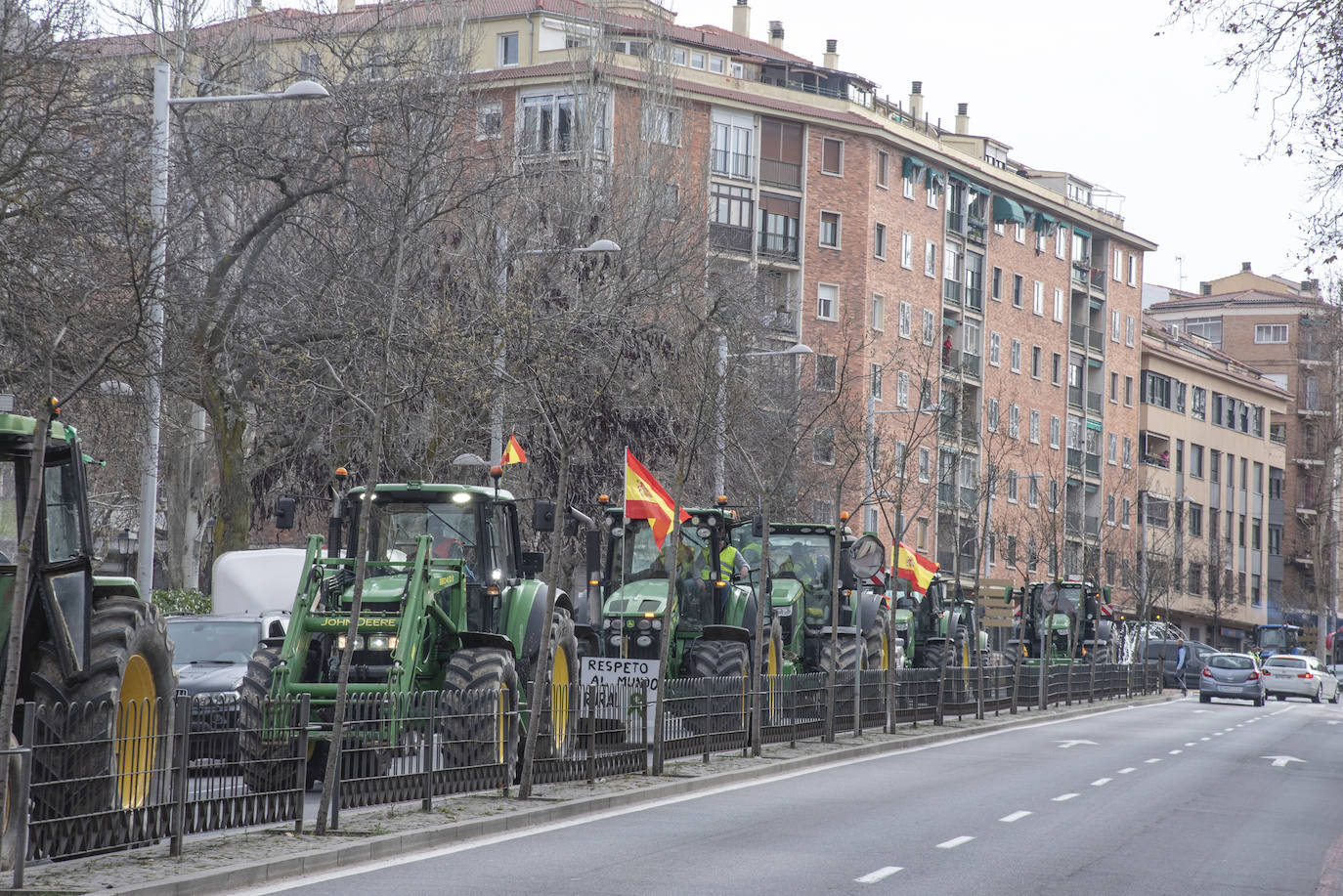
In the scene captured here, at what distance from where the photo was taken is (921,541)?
75.2m

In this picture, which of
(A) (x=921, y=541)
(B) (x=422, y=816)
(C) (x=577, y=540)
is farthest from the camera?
(A) (x=921, y=541)

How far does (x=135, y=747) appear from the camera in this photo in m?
11.0

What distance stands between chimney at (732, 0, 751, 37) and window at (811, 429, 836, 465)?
36266 mm

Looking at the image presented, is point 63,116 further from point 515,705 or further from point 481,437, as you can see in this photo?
point 481,437

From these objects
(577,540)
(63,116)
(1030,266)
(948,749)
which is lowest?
(948,749)

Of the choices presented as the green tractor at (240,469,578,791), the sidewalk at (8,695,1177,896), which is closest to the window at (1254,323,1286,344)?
the sidewalk at (8,695,1177,896)

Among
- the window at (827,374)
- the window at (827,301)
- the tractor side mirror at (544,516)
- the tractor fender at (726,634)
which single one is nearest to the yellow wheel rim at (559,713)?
the tractor side mirror at (544,516)

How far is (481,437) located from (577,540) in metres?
6.42

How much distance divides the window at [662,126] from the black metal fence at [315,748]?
26.2m

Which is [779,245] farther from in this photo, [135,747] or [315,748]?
[135,747]

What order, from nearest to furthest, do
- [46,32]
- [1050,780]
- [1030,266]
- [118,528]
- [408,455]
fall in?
[46,32], [1050,780], [408,455], [118,528], [1030,266]

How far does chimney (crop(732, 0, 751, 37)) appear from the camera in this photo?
82.9 metres

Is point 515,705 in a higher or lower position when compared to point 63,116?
lower

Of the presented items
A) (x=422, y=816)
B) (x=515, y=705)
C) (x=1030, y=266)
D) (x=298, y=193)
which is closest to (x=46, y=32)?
(x=298, y=193)
